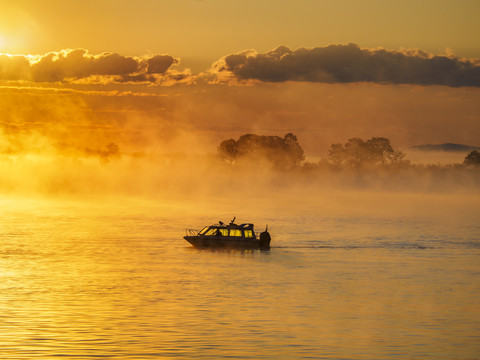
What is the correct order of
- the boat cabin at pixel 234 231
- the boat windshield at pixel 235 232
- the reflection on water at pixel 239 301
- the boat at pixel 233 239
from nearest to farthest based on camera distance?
the reflection on water at pixel 239 301 < the boat at pixel 233 239 < the boat cabin at pixel 234 231 < the boat windshield at pixel 235 232

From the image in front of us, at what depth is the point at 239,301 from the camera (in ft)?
203

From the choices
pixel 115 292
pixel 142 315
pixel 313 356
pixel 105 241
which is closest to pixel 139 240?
pixel 105 241

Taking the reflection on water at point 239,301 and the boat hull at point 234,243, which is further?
the boat hull at point 234,243

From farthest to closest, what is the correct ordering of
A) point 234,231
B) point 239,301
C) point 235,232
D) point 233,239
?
point 234,231, point 235,232, point 233,239, point 239,301

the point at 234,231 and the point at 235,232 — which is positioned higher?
the point at 234,231

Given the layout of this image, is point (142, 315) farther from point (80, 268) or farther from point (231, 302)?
point (80, 268)

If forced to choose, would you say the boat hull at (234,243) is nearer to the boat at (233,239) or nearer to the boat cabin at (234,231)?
the boat at (233,239)

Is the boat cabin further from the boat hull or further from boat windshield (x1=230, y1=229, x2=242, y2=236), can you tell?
the boat hull

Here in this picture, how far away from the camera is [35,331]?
47.3 metres

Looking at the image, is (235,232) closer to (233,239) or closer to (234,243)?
(233,239)

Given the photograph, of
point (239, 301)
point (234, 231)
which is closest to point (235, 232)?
point (234, 231)

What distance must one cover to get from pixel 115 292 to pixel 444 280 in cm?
3668

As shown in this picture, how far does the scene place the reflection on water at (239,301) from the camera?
44031 millimetres

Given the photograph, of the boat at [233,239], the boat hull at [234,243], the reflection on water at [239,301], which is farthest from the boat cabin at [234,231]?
the reflection on water at [239,301]
